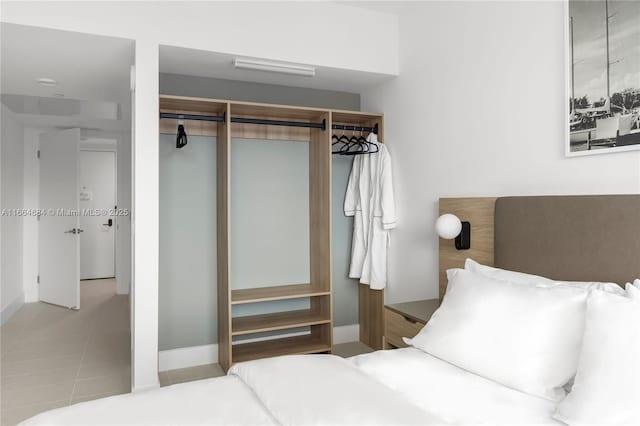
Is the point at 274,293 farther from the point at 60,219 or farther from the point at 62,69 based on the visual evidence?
the point at 60,219

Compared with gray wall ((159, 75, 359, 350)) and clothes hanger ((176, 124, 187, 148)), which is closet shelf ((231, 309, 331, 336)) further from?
clothes hanger ((176, 124, 187, 148))

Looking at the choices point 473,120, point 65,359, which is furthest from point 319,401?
point 65,359

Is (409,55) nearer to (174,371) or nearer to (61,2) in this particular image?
(61,2)

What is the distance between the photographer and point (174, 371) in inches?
135

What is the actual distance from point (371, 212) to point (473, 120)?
1.20 m

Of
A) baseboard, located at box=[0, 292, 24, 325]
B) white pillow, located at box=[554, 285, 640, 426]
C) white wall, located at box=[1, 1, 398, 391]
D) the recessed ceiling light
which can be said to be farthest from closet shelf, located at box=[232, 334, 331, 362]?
baseboard, located at box=[0, 292, 24, 325]

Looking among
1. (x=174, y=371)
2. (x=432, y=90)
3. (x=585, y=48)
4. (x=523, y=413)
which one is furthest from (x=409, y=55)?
(x=174, y=371)

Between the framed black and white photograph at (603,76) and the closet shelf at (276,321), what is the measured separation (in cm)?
225

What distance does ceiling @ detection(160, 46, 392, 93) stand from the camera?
3.10 m

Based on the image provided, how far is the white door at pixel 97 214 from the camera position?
7.42 metres

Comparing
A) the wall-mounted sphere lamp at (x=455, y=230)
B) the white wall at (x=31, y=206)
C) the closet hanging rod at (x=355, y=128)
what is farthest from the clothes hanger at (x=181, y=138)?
the white wall at (x=31, y=206)

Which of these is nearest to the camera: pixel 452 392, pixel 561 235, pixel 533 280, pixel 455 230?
pixel 452 392

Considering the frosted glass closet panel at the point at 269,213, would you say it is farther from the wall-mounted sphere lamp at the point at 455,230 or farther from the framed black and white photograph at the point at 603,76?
the framed black and white photograph at the point at 603,76

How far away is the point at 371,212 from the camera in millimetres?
3693
